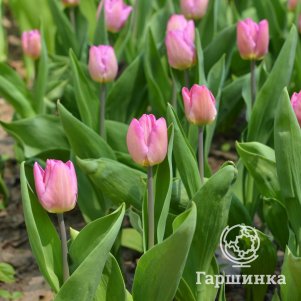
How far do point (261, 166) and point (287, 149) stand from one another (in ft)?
0.60

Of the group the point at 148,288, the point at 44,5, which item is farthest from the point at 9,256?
the point at 44,5

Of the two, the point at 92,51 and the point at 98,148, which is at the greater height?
the point at 92,51

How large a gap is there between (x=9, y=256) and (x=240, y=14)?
1.41 m

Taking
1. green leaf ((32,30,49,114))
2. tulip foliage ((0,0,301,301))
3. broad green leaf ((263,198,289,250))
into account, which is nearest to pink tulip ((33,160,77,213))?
tulip foliage ((0,0,301,301))

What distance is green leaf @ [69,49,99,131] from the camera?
216 centimetres

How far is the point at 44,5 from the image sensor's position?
3307 millimetres

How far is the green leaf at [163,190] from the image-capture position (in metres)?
1.64

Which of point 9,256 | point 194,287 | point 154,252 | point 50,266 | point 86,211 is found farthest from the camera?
point 9,256

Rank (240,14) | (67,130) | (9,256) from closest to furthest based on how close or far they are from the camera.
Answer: (67,130)
(9,256)
(240,14)

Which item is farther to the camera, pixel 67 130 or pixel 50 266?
pixel 67 130

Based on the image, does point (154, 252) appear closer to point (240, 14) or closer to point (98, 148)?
point (98, 148)

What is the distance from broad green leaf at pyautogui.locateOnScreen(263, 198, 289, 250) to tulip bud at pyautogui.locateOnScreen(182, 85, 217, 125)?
0.89ft

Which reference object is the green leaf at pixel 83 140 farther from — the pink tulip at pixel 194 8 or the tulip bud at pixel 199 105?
the pink tulip at pixel 194 8

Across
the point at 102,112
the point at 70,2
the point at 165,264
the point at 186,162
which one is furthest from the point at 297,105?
the point at 70,2
